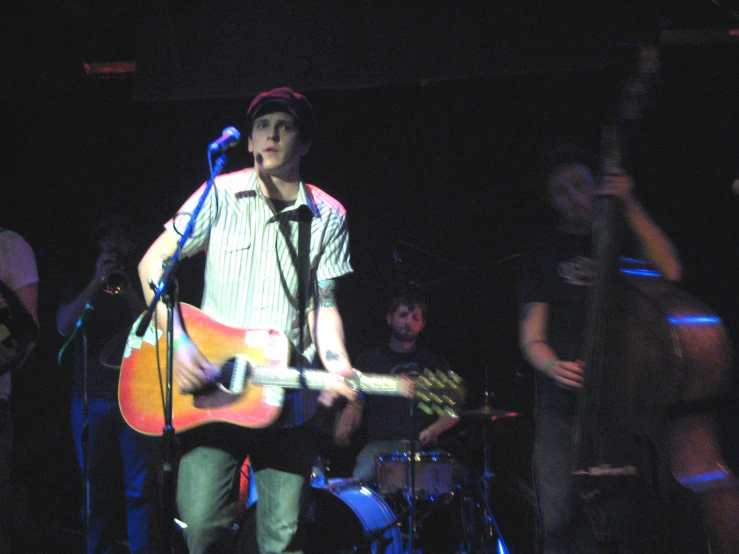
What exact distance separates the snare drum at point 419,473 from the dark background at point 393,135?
507 millimetres

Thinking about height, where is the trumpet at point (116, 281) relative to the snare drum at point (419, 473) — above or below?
above

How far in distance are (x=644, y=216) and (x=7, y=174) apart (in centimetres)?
538

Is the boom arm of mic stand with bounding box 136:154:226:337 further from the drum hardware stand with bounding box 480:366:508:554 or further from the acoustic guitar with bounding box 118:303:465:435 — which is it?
the drum hardware stand with bounding box 480:366:508:554

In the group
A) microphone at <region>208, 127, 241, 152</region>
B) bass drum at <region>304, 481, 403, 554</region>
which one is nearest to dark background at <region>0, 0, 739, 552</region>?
bass drum at <region>304, 481, 403, 554</region>

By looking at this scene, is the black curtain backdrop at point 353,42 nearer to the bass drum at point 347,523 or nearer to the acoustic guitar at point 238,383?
the acoustic guitar at point 238,383

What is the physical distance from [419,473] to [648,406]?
3.43m

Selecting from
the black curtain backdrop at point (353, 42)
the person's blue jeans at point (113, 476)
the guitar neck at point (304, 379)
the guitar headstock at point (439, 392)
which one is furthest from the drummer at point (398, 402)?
the guitar neck at point (304, 379)

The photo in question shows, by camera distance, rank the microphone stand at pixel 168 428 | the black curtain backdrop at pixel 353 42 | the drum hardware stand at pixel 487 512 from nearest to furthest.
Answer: the microphone stand at pixel 168 428
the black curtain backdrop at pixel 353 42
the drum hardware stand at pixel 487 512

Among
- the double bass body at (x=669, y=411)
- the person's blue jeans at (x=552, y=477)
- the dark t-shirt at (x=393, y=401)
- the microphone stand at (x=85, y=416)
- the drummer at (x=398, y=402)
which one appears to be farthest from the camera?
the dark t-shirt at (x=393, y=401)

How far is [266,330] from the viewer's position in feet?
10.3

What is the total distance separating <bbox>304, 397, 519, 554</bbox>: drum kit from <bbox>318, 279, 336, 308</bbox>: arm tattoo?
2071 mm

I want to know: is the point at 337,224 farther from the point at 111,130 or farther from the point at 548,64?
the point at 111,130

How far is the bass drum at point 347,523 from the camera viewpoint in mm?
4918

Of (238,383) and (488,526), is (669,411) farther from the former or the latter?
(488,526)
